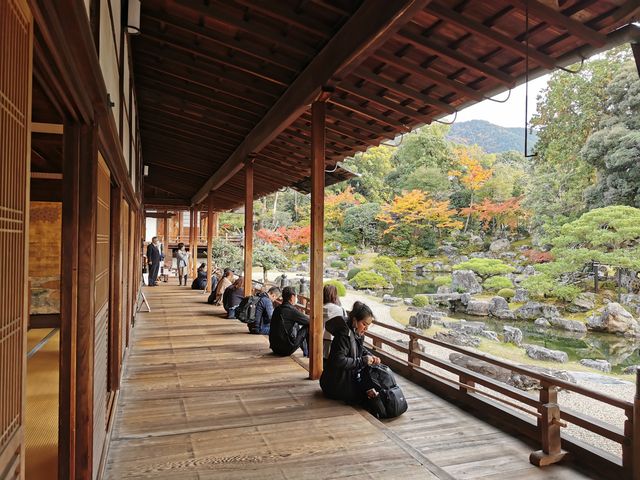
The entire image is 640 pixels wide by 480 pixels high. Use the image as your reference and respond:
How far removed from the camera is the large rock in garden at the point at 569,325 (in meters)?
13.3

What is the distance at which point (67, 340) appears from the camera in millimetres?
2027

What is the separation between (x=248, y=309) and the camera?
7.29m

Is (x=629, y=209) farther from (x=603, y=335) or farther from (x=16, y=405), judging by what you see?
(x=16, y=405)

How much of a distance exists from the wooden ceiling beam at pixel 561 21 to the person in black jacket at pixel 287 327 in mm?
3862

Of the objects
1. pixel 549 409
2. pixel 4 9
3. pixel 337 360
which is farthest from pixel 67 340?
pixel 549 409

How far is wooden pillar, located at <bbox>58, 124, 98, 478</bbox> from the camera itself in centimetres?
201

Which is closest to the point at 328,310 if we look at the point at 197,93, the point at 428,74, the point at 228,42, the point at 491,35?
the point at 428,74

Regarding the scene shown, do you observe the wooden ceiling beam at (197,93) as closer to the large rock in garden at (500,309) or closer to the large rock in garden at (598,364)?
the large rock in garden at (598,364)

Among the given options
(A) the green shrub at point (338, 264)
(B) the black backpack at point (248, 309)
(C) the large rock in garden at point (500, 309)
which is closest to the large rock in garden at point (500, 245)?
(A) the green shrub at point (338, 264)

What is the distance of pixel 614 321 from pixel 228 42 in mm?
13284

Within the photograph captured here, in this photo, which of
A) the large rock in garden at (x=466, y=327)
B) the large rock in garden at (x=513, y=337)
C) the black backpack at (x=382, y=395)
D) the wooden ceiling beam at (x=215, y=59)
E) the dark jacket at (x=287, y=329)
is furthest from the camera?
the large rock in garden at (x=466, y=327)

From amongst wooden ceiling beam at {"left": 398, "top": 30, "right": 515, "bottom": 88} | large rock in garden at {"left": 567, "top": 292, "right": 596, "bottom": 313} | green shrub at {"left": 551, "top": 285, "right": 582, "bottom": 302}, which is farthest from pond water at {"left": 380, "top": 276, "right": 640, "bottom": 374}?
wooden ceiling beam at {"left": 398, "top": 30, "right": 515, "bottom": 88}

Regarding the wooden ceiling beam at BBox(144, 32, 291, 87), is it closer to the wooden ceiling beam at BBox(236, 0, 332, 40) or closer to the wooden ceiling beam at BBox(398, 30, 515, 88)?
the wooden ceiling beam at BBox(236, 0, 332, 40)

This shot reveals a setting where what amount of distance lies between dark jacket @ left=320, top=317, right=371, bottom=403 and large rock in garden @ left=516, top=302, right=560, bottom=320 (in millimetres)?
13085
